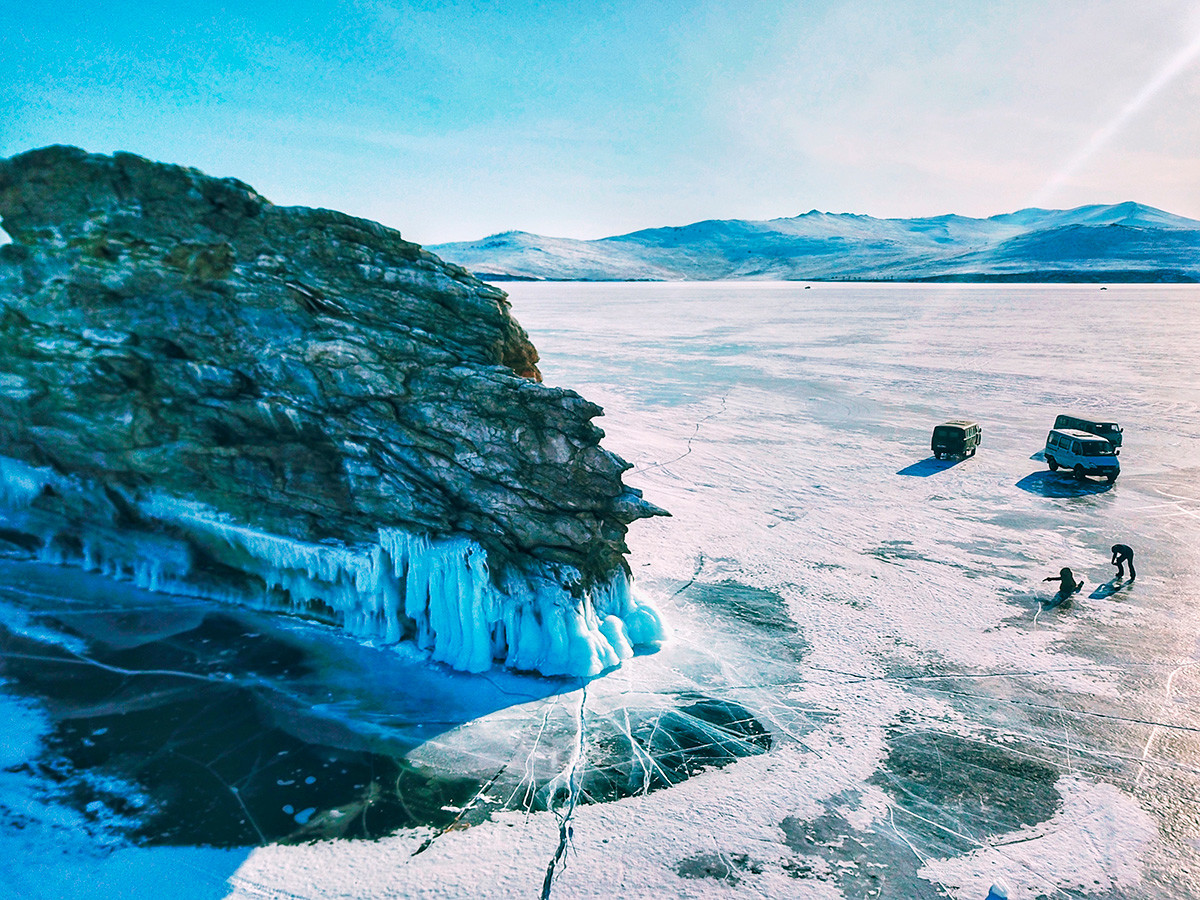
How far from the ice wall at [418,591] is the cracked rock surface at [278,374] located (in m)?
0.45

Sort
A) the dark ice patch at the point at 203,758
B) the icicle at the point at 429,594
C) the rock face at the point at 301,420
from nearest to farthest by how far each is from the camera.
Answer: the dark ice patch at the point at 203,758, the icicle at the point at 429,594, the rock face at the point at 301,420

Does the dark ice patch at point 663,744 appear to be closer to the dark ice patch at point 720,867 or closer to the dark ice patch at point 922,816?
the dark ice patch at point 720,867

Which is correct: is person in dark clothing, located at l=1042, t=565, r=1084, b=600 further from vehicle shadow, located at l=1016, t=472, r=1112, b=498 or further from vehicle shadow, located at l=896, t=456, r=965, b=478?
vehicle shadow, located at l=896, t=456, r=965, b=478

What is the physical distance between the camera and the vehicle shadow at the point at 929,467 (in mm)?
29016

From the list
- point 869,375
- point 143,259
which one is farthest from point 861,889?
point 869,375

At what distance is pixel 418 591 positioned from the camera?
1656cm

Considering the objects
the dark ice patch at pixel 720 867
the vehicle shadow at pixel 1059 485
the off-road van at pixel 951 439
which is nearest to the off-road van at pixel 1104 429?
the vehicle shadow at pixel 1059 485

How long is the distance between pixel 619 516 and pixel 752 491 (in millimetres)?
11679

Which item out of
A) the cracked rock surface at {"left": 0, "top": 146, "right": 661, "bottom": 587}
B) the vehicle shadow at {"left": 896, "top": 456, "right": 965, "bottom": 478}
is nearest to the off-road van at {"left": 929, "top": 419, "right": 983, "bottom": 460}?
the vehicle shadow at {"left": 896, "top": 456, "right": 965, "bottom": 478}

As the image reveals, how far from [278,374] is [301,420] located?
1286mm

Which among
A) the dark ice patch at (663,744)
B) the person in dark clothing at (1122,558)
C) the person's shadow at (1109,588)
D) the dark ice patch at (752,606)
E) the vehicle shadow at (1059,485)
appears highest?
the vehicle shadow at (1059,485)

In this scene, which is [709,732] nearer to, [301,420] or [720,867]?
[720,867]

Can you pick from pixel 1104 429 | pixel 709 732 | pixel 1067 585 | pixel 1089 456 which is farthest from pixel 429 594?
pixel 1104 429

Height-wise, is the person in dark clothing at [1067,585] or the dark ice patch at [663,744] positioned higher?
the person in dark clothing at [1067,585]
